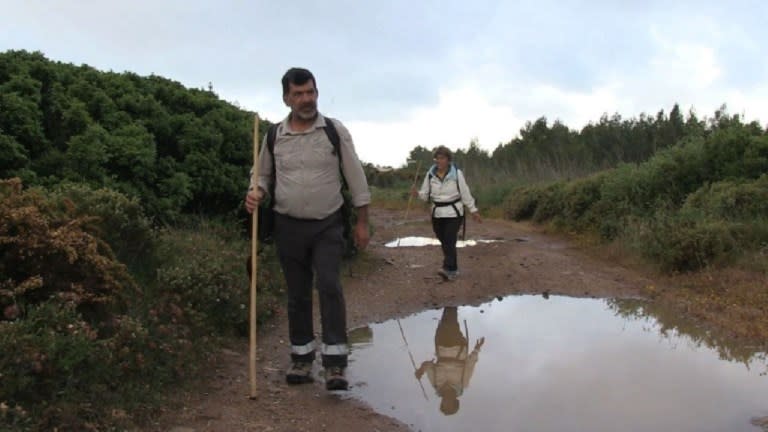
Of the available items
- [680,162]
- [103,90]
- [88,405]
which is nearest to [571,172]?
[680,162]

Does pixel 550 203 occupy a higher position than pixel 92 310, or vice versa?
pixel 550 203

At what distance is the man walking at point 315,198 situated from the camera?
4.79m

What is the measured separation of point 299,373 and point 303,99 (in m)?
1.98

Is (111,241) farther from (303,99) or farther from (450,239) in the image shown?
(450,239)

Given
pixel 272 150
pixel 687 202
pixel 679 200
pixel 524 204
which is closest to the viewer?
pixel 272 150

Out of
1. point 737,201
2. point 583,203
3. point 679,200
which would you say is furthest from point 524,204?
point 737,201

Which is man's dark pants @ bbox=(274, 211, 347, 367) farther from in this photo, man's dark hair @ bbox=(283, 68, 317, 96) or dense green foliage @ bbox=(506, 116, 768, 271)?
dense green foliage @ bbox=(506, 116, 768, 271)

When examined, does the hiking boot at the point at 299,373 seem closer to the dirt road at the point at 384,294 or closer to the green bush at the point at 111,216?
the dirt road at the point at 384,294

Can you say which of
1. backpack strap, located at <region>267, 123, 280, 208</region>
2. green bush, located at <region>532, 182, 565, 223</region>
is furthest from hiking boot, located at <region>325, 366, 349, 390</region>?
green bush, located at <region>532, 182, 565, 223</region>

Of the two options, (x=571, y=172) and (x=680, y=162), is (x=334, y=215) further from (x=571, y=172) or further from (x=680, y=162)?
(x=571, y=172)

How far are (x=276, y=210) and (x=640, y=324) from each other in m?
3.99

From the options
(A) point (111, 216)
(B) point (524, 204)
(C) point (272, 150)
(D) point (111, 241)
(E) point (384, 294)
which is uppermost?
(C) point (272, 150)

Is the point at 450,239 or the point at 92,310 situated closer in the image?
the point at 92,310

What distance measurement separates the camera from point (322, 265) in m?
4.81
